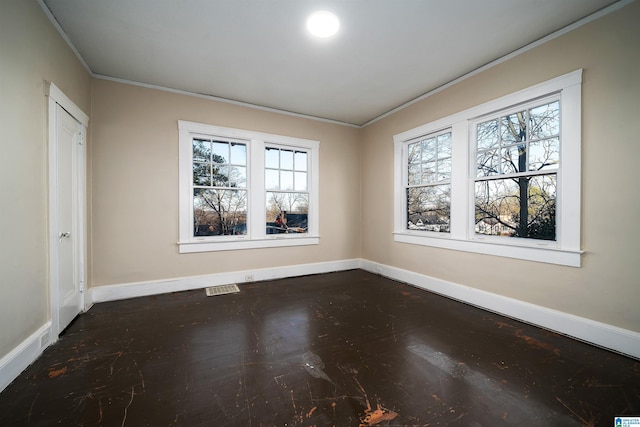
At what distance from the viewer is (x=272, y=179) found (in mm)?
4488

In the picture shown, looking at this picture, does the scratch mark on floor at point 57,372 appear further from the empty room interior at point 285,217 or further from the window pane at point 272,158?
the window pane at point 272,158

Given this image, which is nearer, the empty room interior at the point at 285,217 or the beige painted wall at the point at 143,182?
the empty room interior at the point at 285,217

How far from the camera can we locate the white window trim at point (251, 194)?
379 centimetres

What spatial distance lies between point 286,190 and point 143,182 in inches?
82.8

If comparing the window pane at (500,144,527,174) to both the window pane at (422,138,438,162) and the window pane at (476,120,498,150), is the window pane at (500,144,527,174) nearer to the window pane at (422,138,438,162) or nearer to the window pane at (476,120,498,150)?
the window pane at (476,120,498,150)

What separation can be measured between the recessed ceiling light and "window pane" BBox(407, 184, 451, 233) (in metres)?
2.49

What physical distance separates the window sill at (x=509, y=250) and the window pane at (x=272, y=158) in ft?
8.46

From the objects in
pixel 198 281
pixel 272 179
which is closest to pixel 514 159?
pixel 272 179

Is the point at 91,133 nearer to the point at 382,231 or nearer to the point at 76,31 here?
the point at 76,31

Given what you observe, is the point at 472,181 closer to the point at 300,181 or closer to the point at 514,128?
the point at 514,128

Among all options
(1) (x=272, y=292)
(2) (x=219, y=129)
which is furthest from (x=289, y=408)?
(2) (x=219, y=129)

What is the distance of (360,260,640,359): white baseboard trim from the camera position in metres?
2.18

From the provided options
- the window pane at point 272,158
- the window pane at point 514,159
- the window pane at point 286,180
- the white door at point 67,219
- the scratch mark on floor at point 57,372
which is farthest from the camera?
the window pane at point 286,180

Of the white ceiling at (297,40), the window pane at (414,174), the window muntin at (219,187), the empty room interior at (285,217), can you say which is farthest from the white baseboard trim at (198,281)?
the white ceiling at (297,40)
